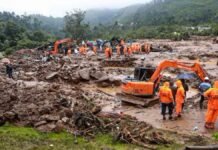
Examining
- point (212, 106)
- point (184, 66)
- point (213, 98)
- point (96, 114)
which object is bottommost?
point (96, 114)

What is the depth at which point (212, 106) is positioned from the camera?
13.9m

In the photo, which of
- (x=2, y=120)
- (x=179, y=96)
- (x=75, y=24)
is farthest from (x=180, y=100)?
(x=75, y=24)

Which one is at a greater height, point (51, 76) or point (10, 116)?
point (10, 116)

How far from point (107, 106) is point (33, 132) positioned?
227 inches

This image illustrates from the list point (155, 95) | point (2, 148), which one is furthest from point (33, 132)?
point (155, 95)

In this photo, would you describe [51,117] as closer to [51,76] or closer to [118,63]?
[51,76]

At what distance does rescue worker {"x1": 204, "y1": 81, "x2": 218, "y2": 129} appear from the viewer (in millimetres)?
13758

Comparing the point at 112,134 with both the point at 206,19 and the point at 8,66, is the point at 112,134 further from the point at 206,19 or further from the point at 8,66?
the point at 206,19

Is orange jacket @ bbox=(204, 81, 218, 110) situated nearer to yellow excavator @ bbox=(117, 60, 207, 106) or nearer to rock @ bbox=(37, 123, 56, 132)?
yellow excavator @ bbox=(117, 60, 207, 106)

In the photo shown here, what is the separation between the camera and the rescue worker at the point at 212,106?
13.8 m

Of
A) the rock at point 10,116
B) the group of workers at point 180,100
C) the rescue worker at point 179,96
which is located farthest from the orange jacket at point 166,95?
the rock at point 10,116

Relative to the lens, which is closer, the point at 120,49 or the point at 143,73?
the point at 143,73

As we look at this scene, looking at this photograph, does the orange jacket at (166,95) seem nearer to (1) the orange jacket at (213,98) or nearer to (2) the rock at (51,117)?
(1) the orange jacket at (213,98)

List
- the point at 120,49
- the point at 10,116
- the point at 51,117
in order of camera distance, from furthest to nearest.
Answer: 1. the point at 120,49
2. the point at 10,116
3. the point at 51,117
